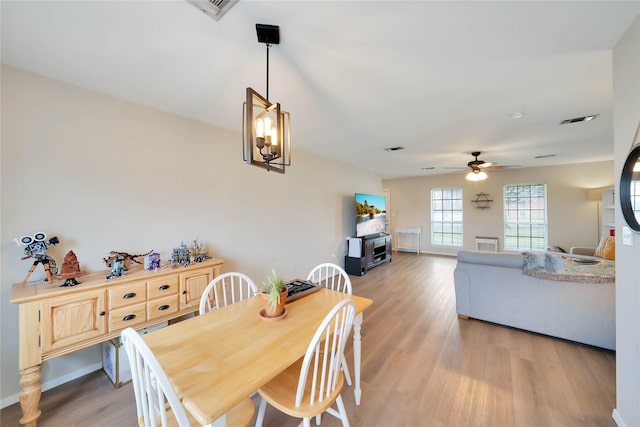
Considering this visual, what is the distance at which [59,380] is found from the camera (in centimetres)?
191

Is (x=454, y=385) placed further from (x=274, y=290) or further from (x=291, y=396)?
(x=274, y=290)

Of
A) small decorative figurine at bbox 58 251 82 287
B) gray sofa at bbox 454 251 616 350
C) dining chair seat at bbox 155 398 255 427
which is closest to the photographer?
dining chair seat at bbox 155 398 255 427

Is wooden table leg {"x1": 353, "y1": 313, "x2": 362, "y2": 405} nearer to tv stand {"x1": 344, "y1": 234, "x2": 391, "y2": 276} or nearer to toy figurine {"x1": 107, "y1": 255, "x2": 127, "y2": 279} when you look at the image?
toy figurine {"x1": 107, "y1": 255, "x2": 127, "y2": 279}

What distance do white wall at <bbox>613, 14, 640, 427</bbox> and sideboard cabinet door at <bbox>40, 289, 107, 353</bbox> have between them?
3562 millimetres

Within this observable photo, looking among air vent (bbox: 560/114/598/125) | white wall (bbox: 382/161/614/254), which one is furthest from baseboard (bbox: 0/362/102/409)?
white wall (bbox: 382/161/614/254)

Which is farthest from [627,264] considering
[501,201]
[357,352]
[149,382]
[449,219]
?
[449,219]

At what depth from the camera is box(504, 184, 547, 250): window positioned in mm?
5875

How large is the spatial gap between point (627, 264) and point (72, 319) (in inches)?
147

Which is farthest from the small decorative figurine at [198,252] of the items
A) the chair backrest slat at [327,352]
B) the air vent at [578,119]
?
the air vent at [578,119]

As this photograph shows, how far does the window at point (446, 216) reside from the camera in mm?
6906

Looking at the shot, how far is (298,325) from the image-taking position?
1.38m

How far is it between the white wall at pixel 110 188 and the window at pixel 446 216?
5.66m

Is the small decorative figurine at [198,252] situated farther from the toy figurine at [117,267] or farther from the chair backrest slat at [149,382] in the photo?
the chair backrest slat at [149,382]

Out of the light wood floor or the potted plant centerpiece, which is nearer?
the potted plant centerpiece
